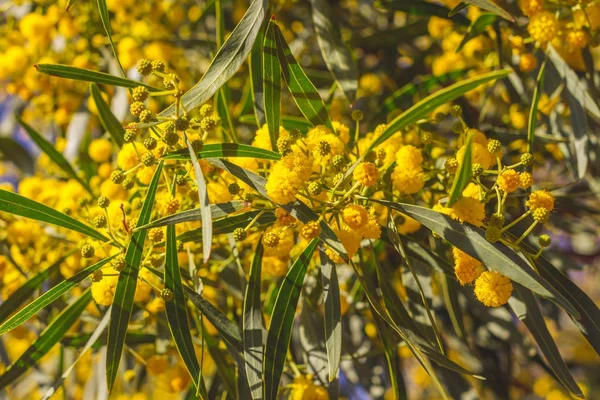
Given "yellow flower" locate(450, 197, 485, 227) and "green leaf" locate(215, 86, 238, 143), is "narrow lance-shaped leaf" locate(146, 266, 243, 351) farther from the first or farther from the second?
"yellow flower" locate(450, 197, 485, 227)

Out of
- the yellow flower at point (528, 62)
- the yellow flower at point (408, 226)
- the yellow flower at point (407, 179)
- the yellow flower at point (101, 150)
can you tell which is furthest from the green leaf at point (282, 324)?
the yellow flower at point (101, 150)

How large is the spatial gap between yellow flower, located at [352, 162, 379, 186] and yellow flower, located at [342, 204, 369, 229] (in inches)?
2.5

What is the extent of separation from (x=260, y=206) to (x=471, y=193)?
556 millimetres

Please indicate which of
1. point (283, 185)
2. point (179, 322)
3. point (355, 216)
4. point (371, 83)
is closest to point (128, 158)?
point (179, 322)

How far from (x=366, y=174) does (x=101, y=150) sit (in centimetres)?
144

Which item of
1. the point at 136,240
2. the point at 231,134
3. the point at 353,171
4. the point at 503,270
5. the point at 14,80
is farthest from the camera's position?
the point at 14,80

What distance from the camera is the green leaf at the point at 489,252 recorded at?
1325 mm

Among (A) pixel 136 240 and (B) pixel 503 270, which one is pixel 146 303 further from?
(B) pixel 503 270

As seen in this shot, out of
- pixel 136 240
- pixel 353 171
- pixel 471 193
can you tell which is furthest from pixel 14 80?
pixel 471 193

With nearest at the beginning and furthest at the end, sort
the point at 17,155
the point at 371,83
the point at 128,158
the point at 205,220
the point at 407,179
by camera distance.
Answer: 1. the point at 205,220
2. the point at 407,179
3. the point at 128,158
4. the point at 17,155
5. the point at 371,83

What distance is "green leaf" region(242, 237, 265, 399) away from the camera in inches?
64.1

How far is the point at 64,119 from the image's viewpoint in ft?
9.78

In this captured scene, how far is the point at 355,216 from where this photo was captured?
1.46 meters

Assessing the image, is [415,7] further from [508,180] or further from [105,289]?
[105,289]
